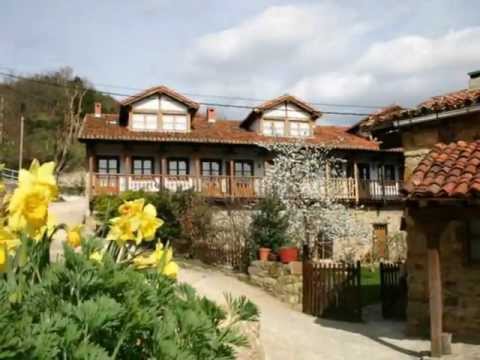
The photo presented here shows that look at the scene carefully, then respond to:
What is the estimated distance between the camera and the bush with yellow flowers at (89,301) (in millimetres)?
1545

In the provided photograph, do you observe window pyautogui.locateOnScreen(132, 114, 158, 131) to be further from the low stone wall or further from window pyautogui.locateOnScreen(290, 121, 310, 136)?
the low stone wall

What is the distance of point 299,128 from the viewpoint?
92.4ft

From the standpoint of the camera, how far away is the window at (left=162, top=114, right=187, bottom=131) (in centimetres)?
2609

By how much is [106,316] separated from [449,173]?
25.0 ft

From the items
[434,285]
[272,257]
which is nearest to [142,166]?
[272,257]

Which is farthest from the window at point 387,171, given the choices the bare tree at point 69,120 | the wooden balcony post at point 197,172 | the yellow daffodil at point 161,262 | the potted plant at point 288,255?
→ the yellow daffodil at point 161,262

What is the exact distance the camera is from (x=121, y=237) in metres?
2.29

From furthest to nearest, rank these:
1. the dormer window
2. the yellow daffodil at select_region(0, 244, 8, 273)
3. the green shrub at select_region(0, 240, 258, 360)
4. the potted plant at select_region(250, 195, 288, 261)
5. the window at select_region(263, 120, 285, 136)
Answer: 1. the dormer window
2. the window at select_region(263, 120, 285, 136)
3. the potted plant at select_region(250, 195, 288, 261)
4. the yellow daffodil at select_region(0, 244, 8, 273)
5. the green shrub at select_region(0, 240, 258, 360)

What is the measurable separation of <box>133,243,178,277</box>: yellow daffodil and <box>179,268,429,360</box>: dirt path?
16.6 feet

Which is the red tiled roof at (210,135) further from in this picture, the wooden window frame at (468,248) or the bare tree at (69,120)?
the wooden window frame at (468,248)

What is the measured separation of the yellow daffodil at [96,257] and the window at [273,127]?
25.5 meters

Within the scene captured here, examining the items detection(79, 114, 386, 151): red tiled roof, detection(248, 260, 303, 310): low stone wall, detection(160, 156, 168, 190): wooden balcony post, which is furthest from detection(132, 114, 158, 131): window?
detection(248, 260, 303, 310): low stone wall

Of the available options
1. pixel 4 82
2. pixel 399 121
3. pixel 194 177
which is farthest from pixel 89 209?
pixel 4 82

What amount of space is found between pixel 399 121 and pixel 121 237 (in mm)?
8758
